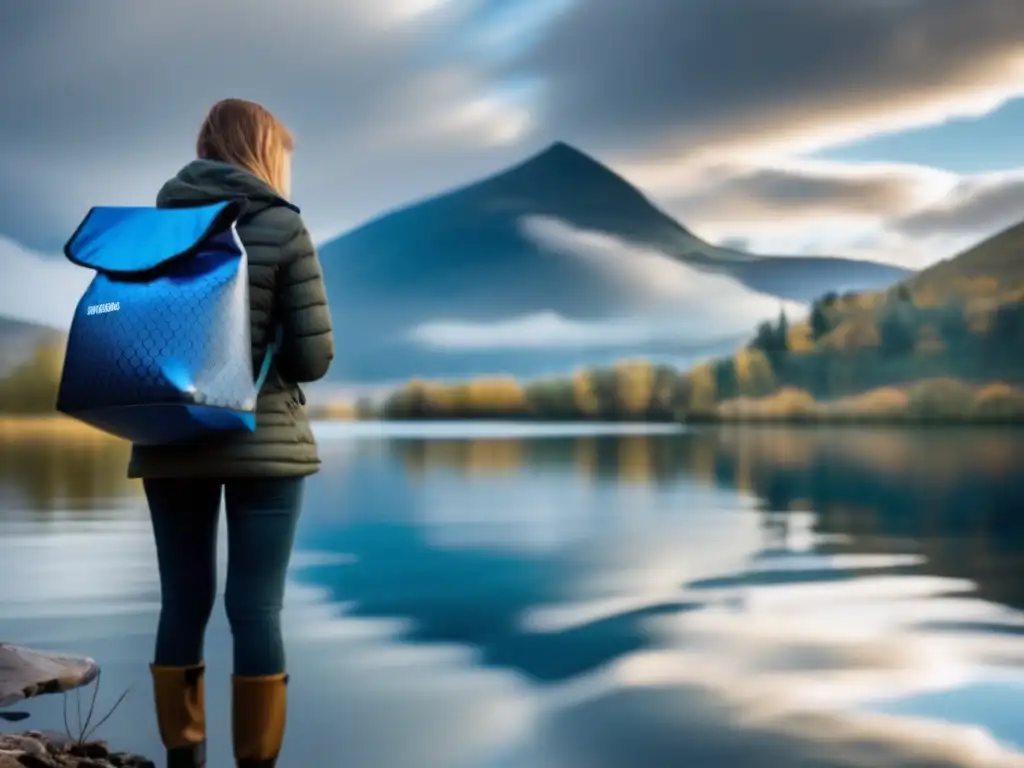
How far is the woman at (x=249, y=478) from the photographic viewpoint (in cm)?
217

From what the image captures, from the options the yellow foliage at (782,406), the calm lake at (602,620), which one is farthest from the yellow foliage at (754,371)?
the calm lake at (602,620)

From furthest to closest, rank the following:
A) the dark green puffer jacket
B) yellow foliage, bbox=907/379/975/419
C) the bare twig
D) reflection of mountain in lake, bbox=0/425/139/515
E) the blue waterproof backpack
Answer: yellow foliage, bbox=907/379/975/419 < reflection of mountain in lake, bbox=0/425/139/515 < the bare twig < the dark green puffer jacket < the blue waterproof backpack

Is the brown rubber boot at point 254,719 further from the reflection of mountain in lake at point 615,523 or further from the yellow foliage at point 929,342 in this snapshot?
the yellow foliage at point 929,342

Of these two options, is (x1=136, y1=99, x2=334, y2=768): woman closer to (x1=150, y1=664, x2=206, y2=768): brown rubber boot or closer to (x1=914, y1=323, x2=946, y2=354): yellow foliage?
(x1=150, y1=664, x2=206, y2=768): brown rubber boot

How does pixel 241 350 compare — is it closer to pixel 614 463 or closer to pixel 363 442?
pixel 614 463

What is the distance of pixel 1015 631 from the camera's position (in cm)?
421

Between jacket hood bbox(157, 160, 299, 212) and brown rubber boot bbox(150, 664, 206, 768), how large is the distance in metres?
0.83

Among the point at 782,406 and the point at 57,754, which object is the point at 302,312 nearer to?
the point at 57,754

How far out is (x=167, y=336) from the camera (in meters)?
2.05

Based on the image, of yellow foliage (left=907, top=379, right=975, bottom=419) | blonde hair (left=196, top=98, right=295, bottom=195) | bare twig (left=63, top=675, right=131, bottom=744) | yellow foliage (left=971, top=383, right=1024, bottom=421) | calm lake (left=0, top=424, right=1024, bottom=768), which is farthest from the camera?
yellow foliage (left=907, top=379, right=975, bottom=419)

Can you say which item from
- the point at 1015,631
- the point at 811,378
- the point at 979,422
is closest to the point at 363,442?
the point at 811,378

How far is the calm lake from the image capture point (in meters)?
2.85

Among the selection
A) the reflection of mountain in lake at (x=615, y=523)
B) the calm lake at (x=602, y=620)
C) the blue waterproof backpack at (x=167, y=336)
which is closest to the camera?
the blue waterproof backpack at (x=167, y=336)

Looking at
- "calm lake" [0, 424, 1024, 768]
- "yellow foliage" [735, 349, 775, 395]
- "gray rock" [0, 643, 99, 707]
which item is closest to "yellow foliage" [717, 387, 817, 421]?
"yellow foliage" [735, 349, 775, 395]
